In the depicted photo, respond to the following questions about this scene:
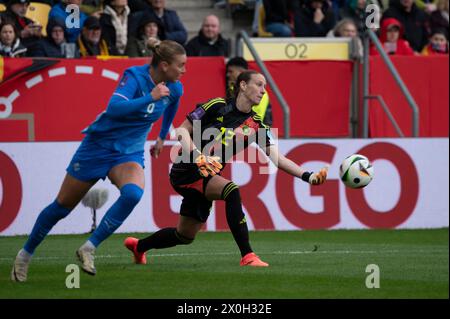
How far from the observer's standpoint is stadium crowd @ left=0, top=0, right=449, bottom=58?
1684cm

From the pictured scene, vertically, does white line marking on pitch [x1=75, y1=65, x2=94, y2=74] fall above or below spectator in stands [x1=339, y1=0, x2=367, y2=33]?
below

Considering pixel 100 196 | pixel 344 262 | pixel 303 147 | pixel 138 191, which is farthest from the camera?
pixel 303 147

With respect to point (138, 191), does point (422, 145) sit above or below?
above

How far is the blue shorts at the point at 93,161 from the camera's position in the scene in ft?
31.9

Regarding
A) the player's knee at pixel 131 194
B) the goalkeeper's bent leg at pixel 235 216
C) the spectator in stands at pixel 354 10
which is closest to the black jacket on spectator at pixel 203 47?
the spectator in stands at pixel 354 10

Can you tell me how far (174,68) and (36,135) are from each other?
6.92 meters

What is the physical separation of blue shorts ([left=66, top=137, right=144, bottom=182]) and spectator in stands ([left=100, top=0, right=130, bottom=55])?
24.7 feet

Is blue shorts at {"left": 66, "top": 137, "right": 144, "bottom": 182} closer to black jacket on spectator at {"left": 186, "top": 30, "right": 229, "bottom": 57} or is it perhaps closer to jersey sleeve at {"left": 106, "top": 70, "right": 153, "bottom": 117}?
jersey sleeve at {"left": 106, "top": 70, "right": 153, "bottom": 117}

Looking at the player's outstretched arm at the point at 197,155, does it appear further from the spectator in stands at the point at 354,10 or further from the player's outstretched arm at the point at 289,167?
the spectator in stands at the point at 354,10

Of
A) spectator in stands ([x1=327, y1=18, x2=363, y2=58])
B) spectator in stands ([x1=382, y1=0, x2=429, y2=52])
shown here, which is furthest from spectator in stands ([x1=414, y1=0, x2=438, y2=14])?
spectator in stands ([x1=327, y1=18, x2=363, y2=58])

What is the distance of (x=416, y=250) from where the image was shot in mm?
12945
